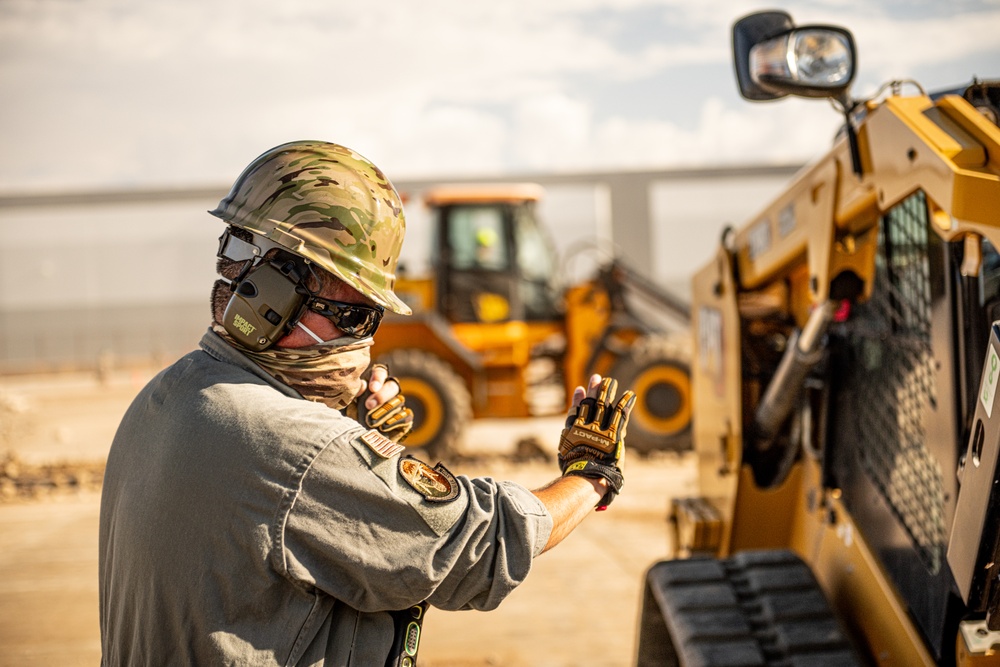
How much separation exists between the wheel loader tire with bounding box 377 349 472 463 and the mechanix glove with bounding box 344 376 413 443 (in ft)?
23.5

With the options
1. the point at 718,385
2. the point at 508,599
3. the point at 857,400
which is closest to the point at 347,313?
the point at 857,400

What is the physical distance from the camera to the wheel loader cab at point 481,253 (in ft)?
35.1

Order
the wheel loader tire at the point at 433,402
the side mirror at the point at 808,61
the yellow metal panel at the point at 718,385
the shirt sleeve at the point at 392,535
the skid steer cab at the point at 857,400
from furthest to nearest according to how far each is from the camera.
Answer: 1. the wheel loader tire at the point at 433,402
2. the yellow metal panel at the point at 718,385
3. the side mirror at the point at 808,61
4. the skid steer cab at the point at 857,400
5. the shirt sleeve at the point at 392,535

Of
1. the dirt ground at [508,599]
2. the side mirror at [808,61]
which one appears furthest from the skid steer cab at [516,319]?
the side mirror at [808,61]

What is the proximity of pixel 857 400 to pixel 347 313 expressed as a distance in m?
1.75

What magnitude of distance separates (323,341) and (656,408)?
844 cm

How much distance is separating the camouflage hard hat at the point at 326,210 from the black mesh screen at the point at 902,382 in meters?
1.35

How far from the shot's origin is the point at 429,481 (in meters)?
1.87

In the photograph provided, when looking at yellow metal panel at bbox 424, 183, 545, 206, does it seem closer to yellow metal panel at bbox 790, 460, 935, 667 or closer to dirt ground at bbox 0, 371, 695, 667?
dirt ground at bbox 0, 371, 695, 667

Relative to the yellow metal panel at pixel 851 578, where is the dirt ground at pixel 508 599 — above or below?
below

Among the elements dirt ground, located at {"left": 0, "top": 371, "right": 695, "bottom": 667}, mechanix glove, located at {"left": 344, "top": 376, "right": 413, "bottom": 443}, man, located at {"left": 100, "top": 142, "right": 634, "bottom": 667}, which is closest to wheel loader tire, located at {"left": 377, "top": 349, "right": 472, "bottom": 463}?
dirt ground, located at {"left": 0, "top": 371, "right": 695, "bottom": 667}

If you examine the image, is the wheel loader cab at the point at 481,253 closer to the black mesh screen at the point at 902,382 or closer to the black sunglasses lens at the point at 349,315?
the black mesh screen at the point at 902,382

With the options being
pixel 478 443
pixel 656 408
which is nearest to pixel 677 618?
pixel 656 408

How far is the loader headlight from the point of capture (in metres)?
2.38
